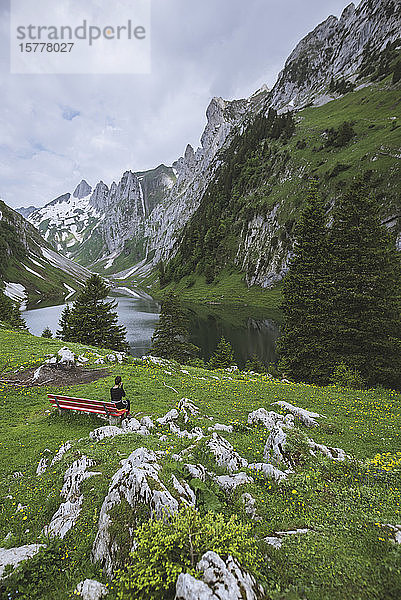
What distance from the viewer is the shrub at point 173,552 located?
16.9 ft

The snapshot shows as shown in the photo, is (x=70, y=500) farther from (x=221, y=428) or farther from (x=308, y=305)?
(x=308, y=305)

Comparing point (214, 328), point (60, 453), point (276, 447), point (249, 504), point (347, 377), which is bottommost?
Answer: point (214, 328)


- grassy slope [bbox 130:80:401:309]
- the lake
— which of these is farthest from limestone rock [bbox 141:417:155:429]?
grassy slope [bbox 130:80:401:309]

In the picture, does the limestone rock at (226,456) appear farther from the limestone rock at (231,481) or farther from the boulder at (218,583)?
the boulder at (218,583)

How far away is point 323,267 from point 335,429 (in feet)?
63.4

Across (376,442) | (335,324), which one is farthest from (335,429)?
(335,324)

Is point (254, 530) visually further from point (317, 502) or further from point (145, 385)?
point (145, 385)

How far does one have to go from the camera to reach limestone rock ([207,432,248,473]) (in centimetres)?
1028

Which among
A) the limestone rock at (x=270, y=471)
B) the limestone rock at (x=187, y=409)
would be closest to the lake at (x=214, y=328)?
the limestone rock at (x=187, y=409)

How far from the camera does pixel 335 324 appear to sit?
92.0 feet

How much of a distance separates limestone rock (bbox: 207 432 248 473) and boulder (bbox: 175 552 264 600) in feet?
16.0

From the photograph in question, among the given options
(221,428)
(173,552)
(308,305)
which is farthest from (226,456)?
(308,305)

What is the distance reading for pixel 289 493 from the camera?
8.65 metres

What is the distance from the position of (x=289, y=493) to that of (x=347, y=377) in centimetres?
1955
